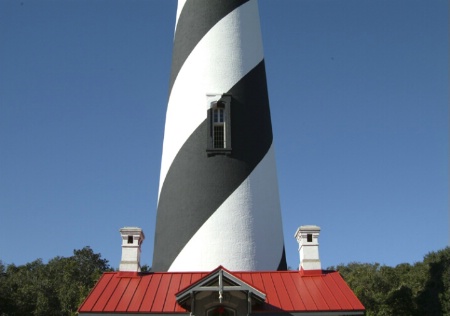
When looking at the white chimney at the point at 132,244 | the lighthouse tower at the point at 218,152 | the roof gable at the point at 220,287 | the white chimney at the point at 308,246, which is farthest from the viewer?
the lighthouse tower at the point at 218,152

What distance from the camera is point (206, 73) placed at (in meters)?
13.1

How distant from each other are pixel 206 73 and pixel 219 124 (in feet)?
4.05

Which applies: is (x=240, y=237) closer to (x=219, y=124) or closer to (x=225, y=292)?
(x=225, y=292)

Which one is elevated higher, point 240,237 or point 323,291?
point 240,237

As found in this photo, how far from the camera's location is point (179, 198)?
12.4m

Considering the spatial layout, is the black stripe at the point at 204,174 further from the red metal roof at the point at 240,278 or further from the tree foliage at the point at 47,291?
the tree foliage at the point at 47,291

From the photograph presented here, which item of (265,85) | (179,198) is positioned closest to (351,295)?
(179,198)

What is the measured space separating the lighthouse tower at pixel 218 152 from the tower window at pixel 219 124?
2 centimetres

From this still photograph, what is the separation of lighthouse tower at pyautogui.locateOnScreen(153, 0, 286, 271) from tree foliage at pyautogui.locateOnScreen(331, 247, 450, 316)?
14.5 m

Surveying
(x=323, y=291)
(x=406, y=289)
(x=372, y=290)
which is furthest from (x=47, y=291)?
(x=323, y=291)

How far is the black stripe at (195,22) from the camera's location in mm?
13500

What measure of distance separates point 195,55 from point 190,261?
4755mm

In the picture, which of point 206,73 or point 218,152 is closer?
point 218,152

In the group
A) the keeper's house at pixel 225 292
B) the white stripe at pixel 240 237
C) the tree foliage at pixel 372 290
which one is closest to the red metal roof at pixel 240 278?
the keeper's house at pixel 225 292
